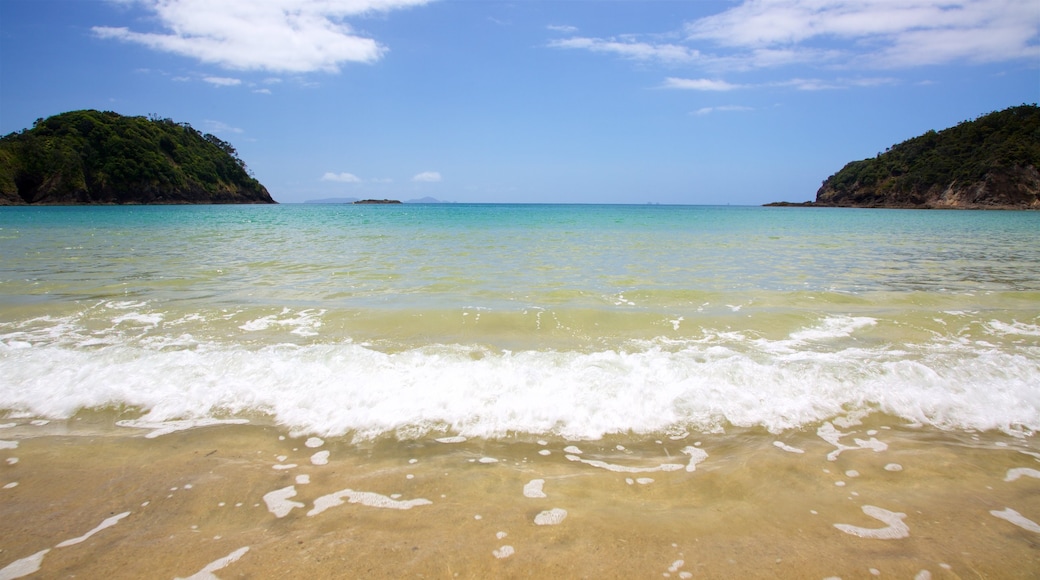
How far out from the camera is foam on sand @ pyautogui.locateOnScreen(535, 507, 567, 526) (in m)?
2.57

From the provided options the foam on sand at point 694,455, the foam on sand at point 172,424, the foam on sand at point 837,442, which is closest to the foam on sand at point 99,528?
the foam on sand at point 172,424

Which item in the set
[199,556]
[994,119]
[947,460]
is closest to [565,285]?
[947,460]

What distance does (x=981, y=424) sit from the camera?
3758 millimetres

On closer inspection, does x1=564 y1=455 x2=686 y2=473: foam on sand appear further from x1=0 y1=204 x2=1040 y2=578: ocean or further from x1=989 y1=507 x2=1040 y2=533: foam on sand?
x1=989 y1=507 x2=1040 y2=533: foam on sand

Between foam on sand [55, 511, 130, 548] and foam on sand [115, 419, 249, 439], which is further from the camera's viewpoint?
foam on sand [115, 419, 249, 439]

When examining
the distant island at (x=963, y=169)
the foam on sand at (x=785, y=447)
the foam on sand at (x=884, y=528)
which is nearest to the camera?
the foam on sand at (x=884, y=528)

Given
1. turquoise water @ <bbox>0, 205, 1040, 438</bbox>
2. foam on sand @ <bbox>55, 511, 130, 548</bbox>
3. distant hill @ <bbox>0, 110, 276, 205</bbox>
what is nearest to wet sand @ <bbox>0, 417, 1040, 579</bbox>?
foam on sand @ <bbox>55, 511, 130, 548</bbox>

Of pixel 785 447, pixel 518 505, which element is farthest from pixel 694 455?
pixel 518 505

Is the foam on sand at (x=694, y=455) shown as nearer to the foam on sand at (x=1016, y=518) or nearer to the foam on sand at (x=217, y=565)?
the foam on sand at (x=1016, y=518)

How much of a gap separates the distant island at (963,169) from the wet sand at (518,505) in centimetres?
10140

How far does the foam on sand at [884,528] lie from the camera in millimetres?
2478

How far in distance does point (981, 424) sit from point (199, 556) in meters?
5.52

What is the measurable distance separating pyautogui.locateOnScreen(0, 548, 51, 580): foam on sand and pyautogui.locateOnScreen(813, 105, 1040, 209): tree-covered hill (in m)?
105

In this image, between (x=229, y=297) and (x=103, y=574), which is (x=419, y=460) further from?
(x=229, y=297)
